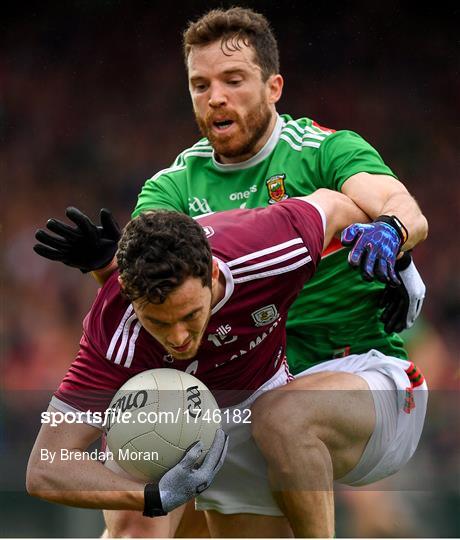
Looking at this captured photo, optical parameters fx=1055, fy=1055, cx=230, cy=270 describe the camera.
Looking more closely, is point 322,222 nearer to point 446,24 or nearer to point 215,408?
point 215,408

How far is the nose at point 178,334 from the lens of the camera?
11.3ft

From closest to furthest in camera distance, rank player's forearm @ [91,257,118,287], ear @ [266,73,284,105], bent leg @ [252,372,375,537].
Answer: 1. bent leg @ [252,372,375,537]
2. player's forearm @ [91,257,118,287]
3. ear @ [266,73,284,105]

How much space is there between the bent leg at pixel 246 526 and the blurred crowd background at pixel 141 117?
103 inches

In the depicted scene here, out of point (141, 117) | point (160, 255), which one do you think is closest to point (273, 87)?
point (160, 255)

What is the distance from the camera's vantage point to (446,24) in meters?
8.50

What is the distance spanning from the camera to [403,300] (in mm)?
4410

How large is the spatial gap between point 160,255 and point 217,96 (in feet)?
3.85

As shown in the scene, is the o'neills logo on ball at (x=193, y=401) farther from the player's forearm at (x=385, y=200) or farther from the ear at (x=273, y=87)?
the ear at (x=273, y=87)

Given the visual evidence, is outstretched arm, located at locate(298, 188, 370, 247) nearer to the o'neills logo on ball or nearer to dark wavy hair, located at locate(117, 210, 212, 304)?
dark wavy hair, located at locate(117, 210, 212, 304)

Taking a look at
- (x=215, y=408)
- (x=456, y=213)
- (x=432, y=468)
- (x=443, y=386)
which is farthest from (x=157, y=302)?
(x=456, y=213)

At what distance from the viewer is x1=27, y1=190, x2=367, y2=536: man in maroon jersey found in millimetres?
3422

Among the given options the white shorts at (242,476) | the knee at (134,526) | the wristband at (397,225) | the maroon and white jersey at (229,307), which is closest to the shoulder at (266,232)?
the maroon and white jersey at (229,307)

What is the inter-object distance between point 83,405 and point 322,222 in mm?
1076

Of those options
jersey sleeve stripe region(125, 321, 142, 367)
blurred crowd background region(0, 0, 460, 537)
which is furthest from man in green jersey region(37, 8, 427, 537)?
blurred crowd background region(0, 0, 460, 537)
